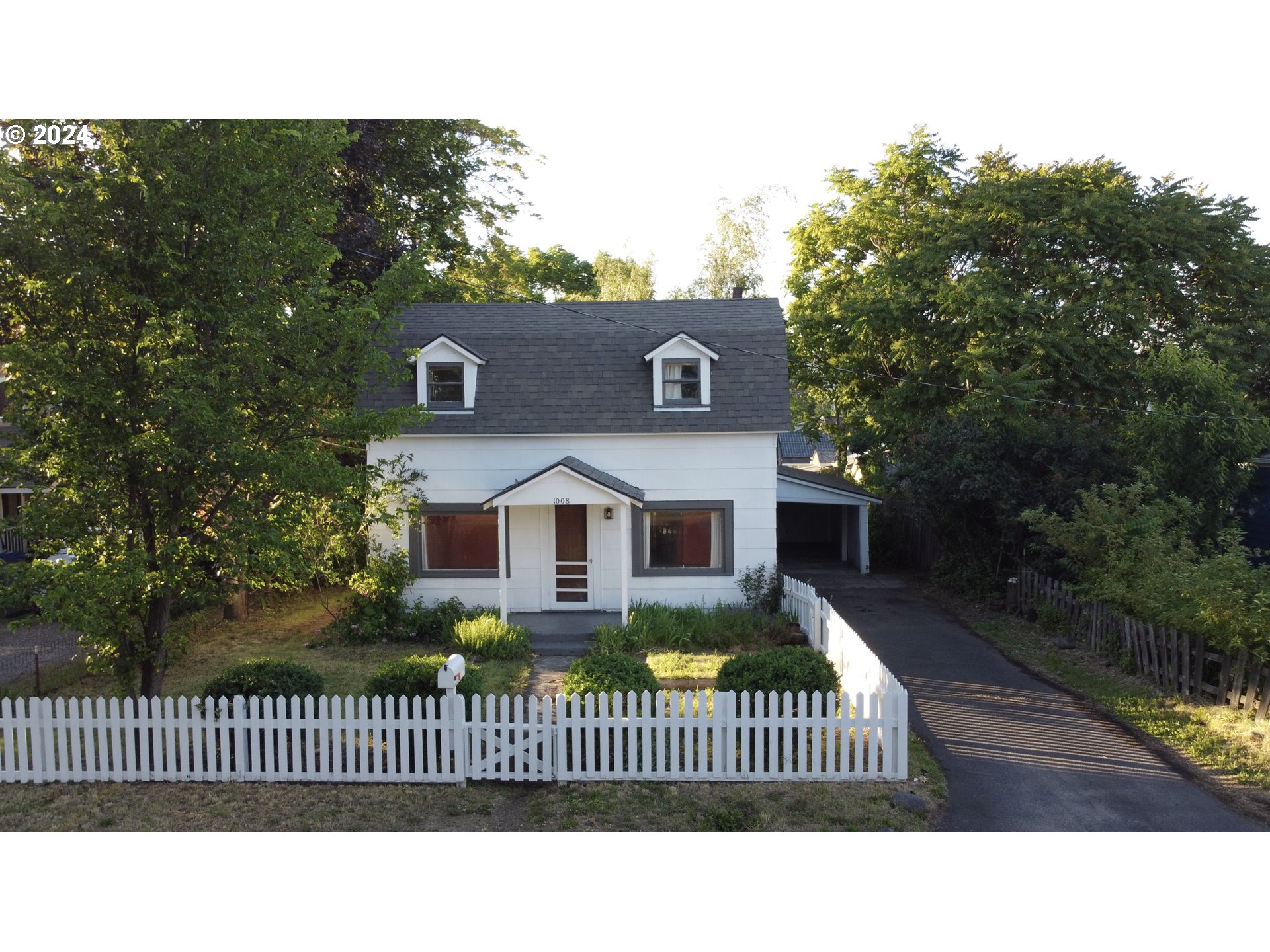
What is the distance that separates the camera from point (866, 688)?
10.2 metres

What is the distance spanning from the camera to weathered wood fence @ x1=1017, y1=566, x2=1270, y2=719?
1048cm

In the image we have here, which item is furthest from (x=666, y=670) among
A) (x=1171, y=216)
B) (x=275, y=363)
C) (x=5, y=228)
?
(x=1171, y=216)

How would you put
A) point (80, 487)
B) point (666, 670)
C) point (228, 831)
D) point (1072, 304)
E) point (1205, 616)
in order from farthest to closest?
point (1072, 304) → point (666, 670) → point (1205, 616) → point (80, 487) → point (228, 831)

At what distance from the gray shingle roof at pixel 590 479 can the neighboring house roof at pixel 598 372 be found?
0.84 metres

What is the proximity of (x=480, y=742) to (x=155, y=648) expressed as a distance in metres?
4.10

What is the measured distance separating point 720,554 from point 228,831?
436 inches

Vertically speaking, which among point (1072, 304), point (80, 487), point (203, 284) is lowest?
point (80, 487)

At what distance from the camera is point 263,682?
9.76 meters

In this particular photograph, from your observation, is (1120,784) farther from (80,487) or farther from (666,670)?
(80,487)

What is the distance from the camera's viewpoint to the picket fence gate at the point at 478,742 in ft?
28.8

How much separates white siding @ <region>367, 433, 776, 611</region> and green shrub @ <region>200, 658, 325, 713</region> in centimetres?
696

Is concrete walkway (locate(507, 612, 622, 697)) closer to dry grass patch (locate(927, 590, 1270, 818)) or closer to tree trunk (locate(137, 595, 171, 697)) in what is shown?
tree trunk (locate(137, 595, 171, 697))

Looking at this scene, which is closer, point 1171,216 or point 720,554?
point 720,554

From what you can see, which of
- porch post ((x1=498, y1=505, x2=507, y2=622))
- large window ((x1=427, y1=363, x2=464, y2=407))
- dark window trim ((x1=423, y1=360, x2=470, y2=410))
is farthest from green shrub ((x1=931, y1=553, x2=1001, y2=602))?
large window ((x1=427, y1=363, x2=464, y2=407))
